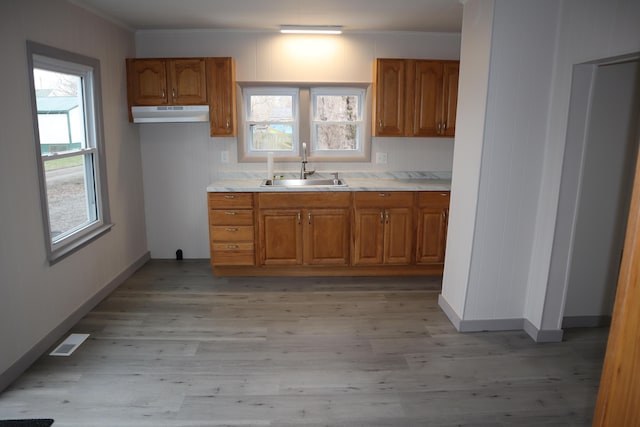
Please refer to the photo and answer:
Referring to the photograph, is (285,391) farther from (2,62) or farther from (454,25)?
(454,25)

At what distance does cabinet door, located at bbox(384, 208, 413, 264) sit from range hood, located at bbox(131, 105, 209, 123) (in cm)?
211

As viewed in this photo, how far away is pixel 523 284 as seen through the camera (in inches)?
128

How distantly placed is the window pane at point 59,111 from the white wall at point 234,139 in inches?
45.2

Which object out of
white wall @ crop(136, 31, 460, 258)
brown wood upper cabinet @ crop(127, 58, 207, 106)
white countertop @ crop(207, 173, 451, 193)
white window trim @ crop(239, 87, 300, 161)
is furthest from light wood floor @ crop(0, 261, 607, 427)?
brown wood upper cabinet @ crop(127, 58, 207, 106)

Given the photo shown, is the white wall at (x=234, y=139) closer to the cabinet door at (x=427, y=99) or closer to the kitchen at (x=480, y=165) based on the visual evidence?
the cabinet door at (x=427, y=99)

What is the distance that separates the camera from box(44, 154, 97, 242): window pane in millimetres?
3207

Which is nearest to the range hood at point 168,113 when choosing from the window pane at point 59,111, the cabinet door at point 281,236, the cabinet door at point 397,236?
the window pane at point 59,111

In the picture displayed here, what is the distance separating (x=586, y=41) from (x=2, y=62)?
3.49 m

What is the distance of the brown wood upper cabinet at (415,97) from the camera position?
4.40 meters

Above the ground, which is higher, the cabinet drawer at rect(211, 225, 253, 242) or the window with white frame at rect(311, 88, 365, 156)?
the window with white frame at rect(311, 88, 365, 156)

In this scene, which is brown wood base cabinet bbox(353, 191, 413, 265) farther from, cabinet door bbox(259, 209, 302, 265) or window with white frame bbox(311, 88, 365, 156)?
window with white frame bbox(311, 88, 365, 156)

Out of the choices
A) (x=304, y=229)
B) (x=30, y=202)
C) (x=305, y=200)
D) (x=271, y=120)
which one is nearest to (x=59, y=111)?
(x=30, y=202)

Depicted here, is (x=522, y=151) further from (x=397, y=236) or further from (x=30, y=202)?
(x=30, y=202)

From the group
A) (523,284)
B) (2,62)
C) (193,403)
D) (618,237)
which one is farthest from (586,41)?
(2,62)
